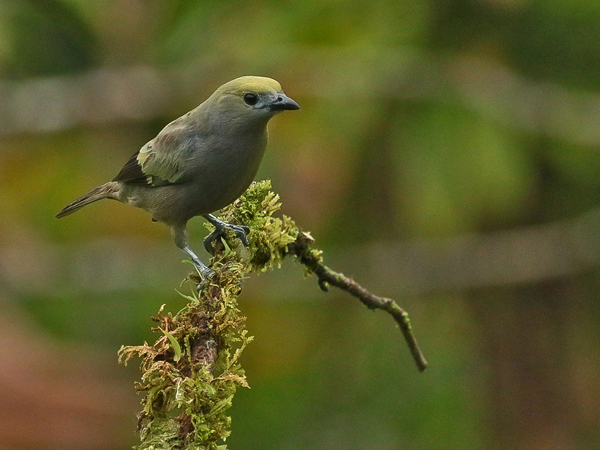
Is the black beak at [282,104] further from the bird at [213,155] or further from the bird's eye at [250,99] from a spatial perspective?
Result: the bird's eye at [250,99]

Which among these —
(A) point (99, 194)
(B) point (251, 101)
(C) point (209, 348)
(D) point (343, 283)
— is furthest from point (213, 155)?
(C) point (209, 348)

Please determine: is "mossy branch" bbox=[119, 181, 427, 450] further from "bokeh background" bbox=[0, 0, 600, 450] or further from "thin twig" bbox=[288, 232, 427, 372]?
"bokeh background" bbox=[0, 0, 600, 450]

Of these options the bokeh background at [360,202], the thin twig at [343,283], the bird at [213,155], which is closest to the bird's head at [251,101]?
the bird at [213,155]

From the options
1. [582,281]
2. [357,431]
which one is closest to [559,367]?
[582,281]

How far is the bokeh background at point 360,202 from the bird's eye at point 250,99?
2.31 metres

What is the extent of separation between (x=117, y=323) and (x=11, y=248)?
1619 millimetres

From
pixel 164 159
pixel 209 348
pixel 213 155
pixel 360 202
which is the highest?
pixel 360 202

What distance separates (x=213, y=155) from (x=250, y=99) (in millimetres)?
378

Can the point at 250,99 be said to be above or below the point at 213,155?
above

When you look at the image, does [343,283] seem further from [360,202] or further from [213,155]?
[360,202]

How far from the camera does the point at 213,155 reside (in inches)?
178

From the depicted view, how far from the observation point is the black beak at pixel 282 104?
4280 mm

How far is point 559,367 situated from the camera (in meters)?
7.88

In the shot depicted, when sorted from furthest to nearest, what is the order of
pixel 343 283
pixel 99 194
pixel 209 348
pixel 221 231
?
pixel 99 194, pixel 221 231, pixel 343 283, pixel 209 348
